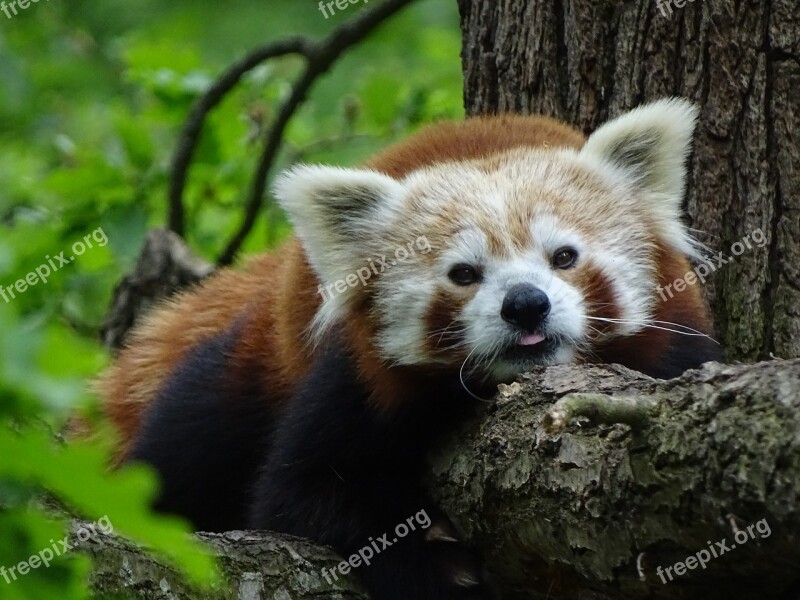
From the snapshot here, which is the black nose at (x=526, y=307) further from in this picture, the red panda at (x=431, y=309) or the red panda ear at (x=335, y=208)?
the red panda ear at (x=335, y=208)

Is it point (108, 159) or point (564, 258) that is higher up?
point (108, 159)

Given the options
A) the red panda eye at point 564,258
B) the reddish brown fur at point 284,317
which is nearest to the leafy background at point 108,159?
the reddish brown fur at point 284,317

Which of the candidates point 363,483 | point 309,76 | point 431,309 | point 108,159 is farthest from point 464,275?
point 108,159

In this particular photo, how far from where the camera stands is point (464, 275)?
3.45m

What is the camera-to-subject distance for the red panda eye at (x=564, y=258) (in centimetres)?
344

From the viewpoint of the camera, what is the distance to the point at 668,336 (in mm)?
3576

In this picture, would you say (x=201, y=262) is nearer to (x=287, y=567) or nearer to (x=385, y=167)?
(x=385, y=167)

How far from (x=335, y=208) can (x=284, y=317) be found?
471 mm

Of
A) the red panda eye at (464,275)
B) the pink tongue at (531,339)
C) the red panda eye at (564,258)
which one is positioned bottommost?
the pink tongue at (531,339)

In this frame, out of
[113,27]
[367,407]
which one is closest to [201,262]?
[367,407]

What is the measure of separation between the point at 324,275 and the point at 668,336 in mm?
1221

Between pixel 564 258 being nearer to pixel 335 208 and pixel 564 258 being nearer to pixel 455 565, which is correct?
pixel 335 208

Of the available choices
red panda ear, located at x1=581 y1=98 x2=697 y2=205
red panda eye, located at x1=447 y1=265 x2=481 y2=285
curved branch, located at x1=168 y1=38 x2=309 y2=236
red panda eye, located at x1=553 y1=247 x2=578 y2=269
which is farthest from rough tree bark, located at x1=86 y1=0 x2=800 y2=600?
curved branch, located at x1=168 y1=38 x2=309 y2=236

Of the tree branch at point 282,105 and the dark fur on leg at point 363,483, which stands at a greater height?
the tree branch at point 282,105
